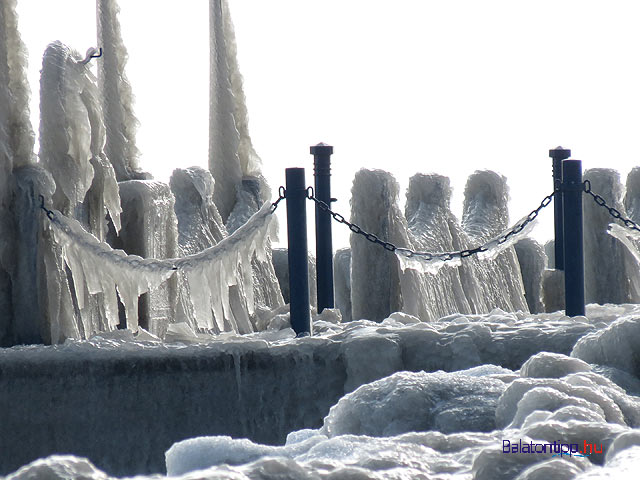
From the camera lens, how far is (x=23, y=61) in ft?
22.5

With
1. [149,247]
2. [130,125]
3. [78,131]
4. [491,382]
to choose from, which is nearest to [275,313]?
[149,247]

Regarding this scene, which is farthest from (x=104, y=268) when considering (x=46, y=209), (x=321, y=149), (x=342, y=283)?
(x=342, y=283)

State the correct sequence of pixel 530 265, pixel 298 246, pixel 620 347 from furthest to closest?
pixel 530 265 → pixel 298 246 → pixel 620 347

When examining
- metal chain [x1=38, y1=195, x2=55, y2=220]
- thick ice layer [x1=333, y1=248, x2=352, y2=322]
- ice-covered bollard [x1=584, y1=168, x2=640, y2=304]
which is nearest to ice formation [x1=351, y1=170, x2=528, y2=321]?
ice-covered bollard [x1=584, y1=168, x2=640, y2=304]

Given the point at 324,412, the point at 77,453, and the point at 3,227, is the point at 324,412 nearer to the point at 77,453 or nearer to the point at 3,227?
the point at 77,453

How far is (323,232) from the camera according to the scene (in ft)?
25.6

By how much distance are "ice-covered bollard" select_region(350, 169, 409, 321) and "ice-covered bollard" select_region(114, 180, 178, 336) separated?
4.99ft

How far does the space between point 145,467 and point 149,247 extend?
6.97ft

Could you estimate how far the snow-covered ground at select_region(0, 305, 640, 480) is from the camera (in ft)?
8.68

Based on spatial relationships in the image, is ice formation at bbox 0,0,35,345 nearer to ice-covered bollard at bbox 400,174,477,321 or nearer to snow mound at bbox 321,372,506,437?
ice-covered bollard at bbox 400,174,477,321

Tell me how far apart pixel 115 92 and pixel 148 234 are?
1515 millimetres

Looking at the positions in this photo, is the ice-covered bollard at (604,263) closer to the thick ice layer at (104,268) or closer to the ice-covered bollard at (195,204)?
the ice-covered bollard at (195,204)

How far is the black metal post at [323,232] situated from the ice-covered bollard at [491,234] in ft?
5.56

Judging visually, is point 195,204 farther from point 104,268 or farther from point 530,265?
point 530,265
